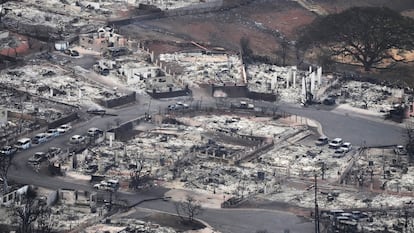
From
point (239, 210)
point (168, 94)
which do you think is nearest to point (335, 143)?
point (239, 210)

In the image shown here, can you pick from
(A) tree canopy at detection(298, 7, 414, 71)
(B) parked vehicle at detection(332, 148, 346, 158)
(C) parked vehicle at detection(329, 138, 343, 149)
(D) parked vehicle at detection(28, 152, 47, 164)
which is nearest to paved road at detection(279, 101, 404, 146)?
(C) parked vehicle at detection(329, 138, 343, 149)

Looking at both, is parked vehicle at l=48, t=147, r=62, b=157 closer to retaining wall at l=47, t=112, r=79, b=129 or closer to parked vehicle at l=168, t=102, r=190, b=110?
retaining wall at l=47, t=112, r=79, b=129

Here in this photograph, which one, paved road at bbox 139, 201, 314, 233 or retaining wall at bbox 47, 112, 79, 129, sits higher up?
retaining wall at bbox 47, 112, 79, 129

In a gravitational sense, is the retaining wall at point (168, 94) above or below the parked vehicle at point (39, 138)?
above

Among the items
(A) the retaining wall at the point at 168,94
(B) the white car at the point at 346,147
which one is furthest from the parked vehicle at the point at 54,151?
(B) the white car at the point at 346,147

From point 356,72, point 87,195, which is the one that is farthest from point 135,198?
point 356,72

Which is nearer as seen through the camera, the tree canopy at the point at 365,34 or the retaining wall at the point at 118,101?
the retaining wall at the point at 118,101

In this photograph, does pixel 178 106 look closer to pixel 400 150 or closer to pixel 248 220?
pixel 400 150

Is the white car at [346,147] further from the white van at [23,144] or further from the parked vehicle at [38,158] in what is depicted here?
the white van at [23,144]
